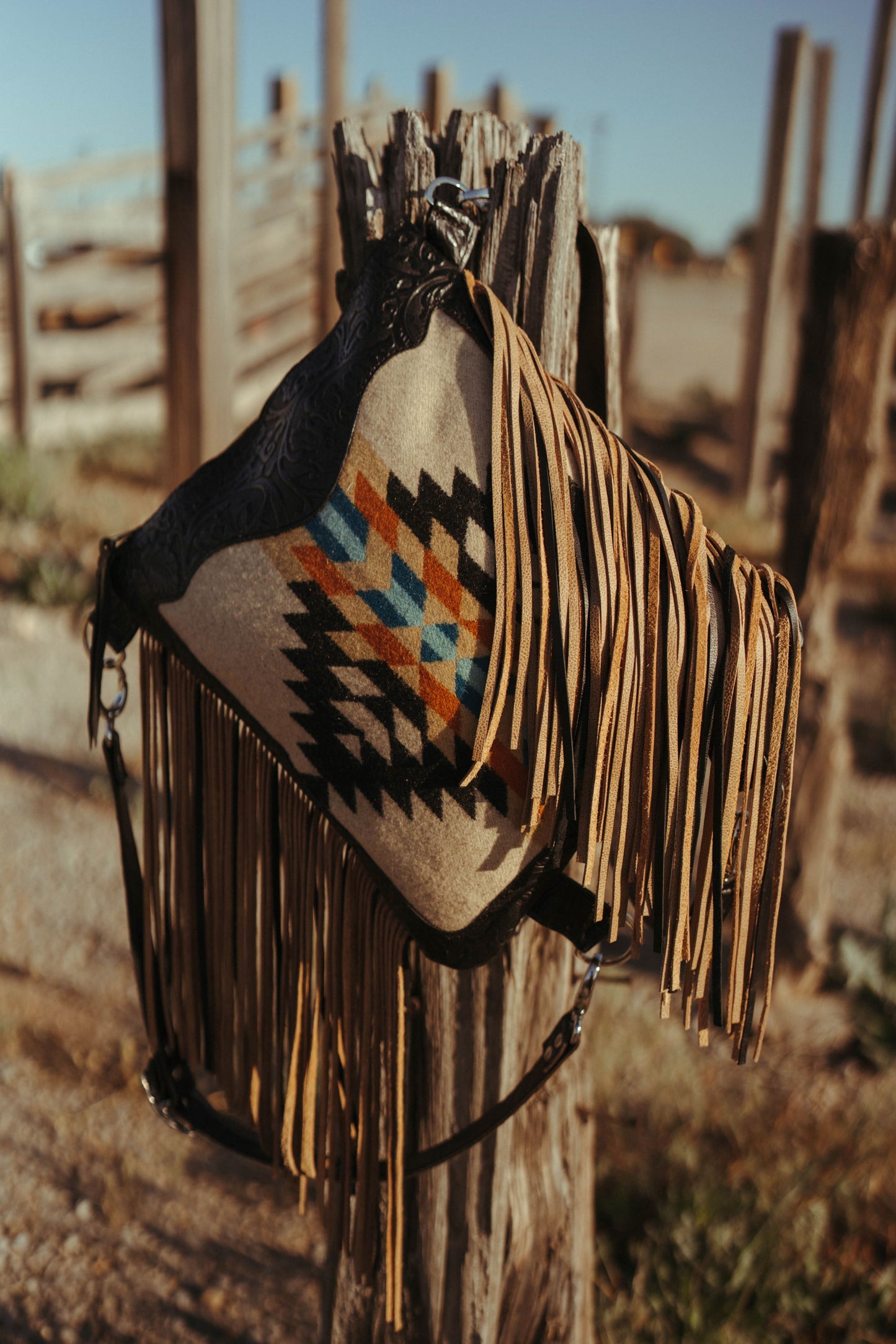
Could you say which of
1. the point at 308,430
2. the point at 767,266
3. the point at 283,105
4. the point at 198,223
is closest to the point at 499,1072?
the point at 308,430

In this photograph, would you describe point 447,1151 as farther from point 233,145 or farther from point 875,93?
point 875,93

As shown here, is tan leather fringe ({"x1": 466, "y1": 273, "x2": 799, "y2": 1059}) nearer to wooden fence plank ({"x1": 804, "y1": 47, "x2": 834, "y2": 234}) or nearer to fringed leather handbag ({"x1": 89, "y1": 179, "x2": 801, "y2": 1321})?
fringed leather handbag ({"x1": 89, "y1": 179, "x2": 801, "y2": 1321})

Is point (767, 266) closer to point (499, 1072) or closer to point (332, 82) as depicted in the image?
point (332, 82)

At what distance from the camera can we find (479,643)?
0.91 m

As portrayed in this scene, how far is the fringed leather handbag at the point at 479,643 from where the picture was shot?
906mm

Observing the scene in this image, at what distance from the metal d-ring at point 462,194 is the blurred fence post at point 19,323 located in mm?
6089

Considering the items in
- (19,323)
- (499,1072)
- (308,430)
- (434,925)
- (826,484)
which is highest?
(308,430)

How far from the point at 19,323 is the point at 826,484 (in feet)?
18.5

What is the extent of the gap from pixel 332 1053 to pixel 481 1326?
19.1 inches

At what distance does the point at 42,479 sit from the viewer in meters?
5.68

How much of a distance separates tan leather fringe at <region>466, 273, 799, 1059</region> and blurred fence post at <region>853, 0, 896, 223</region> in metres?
4.41

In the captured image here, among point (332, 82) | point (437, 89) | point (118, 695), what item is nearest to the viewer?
point (118, 695)

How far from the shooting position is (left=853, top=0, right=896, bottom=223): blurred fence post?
4828mm

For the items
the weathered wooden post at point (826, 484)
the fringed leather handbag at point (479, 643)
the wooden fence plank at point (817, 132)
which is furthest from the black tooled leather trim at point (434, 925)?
the wooden fence plank at point (817, 132)
